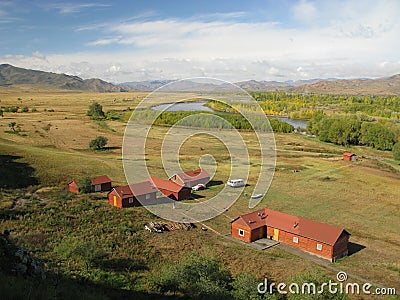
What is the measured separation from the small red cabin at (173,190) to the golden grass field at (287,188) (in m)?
3.17

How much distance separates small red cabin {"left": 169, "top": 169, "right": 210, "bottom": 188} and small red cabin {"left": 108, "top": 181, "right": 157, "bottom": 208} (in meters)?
3.92

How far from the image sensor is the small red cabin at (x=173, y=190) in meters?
40.4

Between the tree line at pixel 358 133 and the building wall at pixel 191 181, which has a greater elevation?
the tree line at pixel 358 133

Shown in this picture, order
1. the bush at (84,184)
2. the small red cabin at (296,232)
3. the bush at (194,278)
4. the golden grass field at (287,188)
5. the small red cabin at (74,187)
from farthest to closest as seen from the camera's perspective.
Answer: the small red cabin at (74,187) < the bush at (84,184) < the small red cabin at (296,232) < the golden grass field at (287,188) < the bush at (194,278)

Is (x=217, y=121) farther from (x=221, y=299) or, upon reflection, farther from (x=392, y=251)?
(x=221, y=299)

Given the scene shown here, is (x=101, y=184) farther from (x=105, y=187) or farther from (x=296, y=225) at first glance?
(x=296, y=225)

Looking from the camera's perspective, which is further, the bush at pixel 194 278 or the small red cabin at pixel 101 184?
the small red cabin at pixel 101 184

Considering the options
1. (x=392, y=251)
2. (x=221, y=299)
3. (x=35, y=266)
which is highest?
(x=35, y=266)

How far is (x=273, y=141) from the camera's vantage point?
3595 inches

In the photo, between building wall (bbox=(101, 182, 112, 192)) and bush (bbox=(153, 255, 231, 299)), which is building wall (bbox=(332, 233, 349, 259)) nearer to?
bush (bbox=(153, 255, 231, 299))

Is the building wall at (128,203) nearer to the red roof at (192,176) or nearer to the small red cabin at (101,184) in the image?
the small red cabin at (101,184)

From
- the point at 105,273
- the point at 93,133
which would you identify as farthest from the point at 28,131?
→ the point at 105,273

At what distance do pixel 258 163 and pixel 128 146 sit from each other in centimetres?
2505

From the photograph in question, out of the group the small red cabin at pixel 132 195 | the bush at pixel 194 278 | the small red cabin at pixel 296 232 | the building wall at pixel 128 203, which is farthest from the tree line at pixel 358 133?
the bush at pixel 194 278
